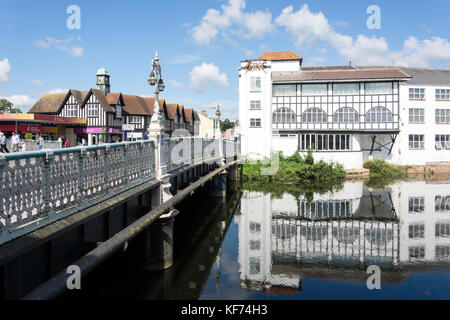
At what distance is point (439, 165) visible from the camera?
39.0 metres

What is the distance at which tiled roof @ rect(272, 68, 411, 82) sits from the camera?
35.4 meters

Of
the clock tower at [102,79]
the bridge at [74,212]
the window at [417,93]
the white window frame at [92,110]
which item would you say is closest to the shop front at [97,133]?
the white window frame at [92,110]

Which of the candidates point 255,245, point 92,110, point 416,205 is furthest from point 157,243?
point 92,110

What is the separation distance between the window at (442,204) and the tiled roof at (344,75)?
15130mm

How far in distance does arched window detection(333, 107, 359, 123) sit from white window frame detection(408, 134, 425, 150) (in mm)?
7774

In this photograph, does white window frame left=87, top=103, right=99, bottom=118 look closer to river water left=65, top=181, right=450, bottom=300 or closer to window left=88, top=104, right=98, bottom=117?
window left=88, top=104, right=98, bottom=117

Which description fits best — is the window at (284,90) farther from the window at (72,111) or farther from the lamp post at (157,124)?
the lamp post at (157,124)

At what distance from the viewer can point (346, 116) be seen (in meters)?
36.5

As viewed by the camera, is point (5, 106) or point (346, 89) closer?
point (346, 89)

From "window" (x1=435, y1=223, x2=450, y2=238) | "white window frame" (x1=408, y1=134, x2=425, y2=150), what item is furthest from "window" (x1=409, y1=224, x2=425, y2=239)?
"white window frame" (x1=408, y1=134, x2=425, y2=150)

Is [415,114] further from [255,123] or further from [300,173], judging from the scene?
[255,123]

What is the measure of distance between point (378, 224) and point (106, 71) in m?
47.8

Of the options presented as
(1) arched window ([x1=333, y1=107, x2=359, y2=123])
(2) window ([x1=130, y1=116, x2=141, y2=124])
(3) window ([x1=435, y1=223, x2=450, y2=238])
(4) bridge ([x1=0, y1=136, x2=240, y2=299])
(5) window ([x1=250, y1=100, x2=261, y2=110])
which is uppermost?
(5) window ([x1=250, y1=100, x2=261, y2=110])

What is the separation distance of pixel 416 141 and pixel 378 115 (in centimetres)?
678
